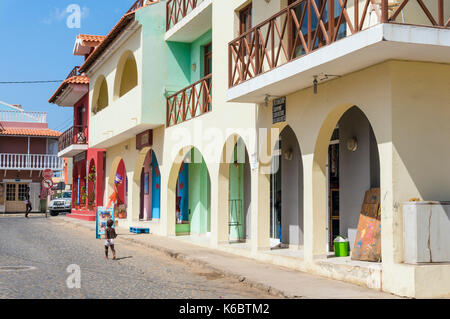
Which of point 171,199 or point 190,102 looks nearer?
point 190,102

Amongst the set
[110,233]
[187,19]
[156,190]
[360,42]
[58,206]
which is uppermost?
[187,19]

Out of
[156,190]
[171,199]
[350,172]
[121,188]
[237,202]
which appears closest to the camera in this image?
[350,172]

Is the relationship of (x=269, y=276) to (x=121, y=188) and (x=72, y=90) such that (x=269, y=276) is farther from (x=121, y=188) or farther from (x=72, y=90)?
(x=72, y=90)

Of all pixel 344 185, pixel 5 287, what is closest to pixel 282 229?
pixel 344 185

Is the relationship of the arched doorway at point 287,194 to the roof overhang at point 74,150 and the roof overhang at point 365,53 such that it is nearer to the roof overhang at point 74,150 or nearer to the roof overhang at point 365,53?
the roof overhang at point 365,53

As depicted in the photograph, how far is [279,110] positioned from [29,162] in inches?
1419

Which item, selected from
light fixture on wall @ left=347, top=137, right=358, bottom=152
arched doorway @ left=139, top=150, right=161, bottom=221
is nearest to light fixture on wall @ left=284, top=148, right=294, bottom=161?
light fixture on wall @ left=347, top=137, right=358, bottom=152

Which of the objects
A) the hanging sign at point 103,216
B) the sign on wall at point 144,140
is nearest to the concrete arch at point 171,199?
the hanging sign at point 103,216

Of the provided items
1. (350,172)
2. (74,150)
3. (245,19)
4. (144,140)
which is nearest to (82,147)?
(74,150)

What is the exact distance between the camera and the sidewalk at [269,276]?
28.1 ft

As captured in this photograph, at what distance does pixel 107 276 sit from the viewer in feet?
34.7

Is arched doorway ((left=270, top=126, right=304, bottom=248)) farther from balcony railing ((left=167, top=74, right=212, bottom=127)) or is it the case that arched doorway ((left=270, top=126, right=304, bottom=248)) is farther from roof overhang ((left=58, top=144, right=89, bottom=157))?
roof overhang ((left=58, top=144, right=89, bottom=157))
